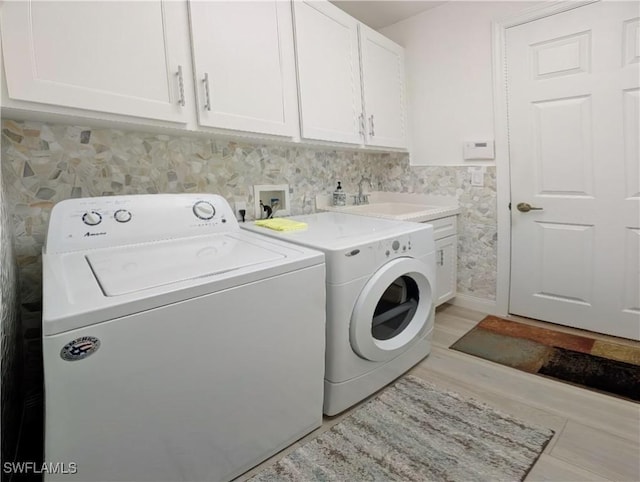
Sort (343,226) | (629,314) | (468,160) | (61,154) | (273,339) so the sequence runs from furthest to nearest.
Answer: (468,160) → (629,314) → (343,226) → (61,154) → (273,339)

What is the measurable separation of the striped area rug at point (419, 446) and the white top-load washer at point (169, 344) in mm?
128

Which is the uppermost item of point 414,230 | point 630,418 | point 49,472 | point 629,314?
point 414,230

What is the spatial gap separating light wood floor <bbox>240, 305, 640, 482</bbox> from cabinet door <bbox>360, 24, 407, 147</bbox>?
1572 millimetres

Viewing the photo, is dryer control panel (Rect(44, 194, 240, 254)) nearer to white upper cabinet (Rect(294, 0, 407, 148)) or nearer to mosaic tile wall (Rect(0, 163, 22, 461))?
mosaic tile wall (Rect(0, 163, 22, 461))

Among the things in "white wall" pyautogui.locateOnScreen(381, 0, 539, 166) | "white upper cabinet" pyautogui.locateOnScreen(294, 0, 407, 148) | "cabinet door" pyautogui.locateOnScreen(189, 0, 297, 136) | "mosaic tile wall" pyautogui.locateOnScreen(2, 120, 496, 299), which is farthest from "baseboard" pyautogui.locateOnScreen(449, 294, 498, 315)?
"cabinet door" pyautogui.locateOnScreen(189, 0, 297, 136)

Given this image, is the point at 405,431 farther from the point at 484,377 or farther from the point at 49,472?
the point at 49,472

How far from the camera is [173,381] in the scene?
0.96 meters

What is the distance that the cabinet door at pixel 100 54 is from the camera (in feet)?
3.61

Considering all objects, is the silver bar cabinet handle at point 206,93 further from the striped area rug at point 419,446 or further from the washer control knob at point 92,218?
the striped area rug at point 419,446

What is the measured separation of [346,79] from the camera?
224 cm

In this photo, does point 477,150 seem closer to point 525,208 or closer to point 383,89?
point 525,208

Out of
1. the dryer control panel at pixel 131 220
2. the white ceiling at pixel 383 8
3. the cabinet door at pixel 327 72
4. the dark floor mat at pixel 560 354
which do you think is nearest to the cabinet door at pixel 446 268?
the dark floor mat at pixel 560 354

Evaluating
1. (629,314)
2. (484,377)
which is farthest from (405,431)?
(629,314)

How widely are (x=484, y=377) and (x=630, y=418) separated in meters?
0.59
